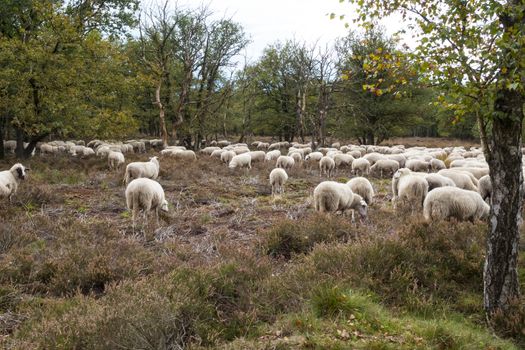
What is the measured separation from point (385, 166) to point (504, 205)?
1401 centimetres

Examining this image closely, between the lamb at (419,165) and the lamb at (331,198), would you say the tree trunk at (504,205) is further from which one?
the lamb at (419,165)

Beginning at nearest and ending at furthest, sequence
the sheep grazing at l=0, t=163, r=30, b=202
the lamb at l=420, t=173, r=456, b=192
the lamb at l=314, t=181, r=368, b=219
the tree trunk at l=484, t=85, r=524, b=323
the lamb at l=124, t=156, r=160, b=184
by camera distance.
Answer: the tree trunk at l=484, t=85, r=524, b=323 < the lamb at l=314, t=181, r=368, b=219 < the sheep grazing at l=0, t=163, r=30, b=202 < the lamb at l=420, t=173, r=456, b=192 < the lamb at l=124, t=156, r=160, b=184

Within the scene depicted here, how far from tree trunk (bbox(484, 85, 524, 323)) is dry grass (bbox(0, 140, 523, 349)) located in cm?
34

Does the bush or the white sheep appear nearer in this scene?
the bush

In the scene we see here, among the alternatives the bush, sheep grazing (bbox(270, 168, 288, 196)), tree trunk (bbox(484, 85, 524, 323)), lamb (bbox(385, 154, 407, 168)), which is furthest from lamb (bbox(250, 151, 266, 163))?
tree trunk (bbox(484, 85, 524, 323))

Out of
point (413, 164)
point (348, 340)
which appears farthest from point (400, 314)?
point (413, 164)

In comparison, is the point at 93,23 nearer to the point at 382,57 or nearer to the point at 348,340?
the point at 382,57

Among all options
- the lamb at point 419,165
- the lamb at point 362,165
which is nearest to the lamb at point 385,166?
the lamb at point 362,165

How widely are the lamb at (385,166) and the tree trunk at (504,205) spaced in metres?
13.5

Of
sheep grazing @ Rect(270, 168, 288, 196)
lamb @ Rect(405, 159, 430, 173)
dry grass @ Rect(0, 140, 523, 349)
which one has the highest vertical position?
lamb @ Rect(405, 159, 430, 173)

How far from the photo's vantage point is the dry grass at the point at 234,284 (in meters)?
3.77

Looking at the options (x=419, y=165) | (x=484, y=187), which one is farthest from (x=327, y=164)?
(x=484, y=187)

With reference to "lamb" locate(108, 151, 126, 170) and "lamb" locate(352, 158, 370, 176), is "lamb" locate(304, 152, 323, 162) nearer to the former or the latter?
"lamb" locate(352, 158, 370, 176)

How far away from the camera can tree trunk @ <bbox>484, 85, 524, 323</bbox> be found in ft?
13.5
